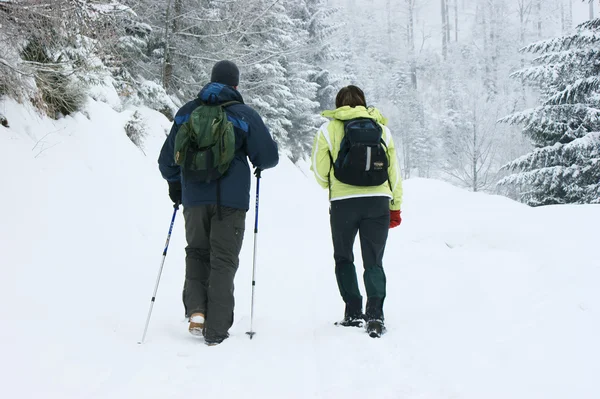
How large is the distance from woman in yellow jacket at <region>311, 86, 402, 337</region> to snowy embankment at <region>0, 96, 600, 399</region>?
1.14 ft

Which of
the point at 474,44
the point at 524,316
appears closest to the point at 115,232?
the point at 524,316

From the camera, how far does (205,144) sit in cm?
370

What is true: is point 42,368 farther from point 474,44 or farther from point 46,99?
point 474,44

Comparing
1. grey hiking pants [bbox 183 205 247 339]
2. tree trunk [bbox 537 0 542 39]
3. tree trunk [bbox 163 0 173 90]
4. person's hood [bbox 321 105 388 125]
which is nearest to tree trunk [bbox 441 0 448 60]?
tree trunk [bbox 537 0 542 39]

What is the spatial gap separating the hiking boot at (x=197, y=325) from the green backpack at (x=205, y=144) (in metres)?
1.08

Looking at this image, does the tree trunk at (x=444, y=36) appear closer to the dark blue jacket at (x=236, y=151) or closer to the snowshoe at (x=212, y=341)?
the dark blue jacket at (x=236, y=151)

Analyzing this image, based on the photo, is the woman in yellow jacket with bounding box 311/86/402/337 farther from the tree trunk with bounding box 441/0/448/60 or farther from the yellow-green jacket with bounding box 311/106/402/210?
the tree trunk with bounding box 441/0/448/60

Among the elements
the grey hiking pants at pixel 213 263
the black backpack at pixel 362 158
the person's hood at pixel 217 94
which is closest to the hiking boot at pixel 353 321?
the grey hiking pants at pixel 213 263

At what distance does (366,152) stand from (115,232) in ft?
12.0

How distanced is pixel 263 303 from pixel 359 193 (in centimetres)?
188

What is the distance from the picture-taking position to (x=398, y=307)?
497 cm

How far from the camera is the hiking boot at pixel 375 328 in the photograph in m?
3.83

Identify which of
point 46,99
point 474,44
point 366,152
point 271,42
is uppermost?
point 474,44

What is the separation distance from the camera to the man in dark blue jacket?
12.5ft
